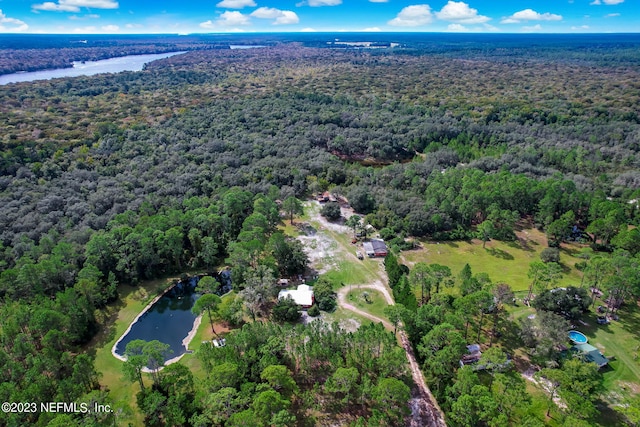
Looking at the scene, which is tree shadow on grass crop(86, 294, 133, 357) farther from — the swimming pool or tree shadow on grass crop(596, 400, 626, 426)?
the swimming pool

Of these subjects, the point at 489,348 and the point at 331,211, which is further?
the point at 331,211

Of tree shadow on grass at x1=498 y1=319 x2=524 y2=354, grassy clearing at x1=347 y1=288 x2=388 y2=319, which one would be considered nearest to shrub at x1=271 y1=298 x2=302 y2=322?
grassy clearing at x1=347 y1=288 x2=388 y2=319

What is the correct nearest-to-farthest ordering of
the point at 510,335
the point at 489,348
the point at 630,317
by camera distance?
the point at 489,348 < the point at 510,335 < the point at 630,317

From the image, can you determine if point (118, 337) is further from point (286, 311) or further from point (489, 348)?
point (489, 348)

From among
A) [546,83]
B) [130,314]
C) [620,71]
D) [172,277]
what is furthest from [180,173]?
[620,71]

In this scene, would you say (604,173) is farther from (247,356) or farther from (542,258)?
(247,356)

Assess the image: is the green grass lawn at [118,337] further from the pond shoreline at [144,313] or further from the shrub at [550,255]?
the shrub at [550,255]

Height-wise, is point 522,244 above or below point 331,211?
below

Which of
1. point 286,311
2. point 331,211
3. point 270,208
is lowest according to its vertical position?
point 286,311

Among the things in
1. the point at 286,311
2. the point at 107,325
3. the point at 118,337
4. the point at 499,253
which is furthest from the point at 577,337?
the point at 107,325
